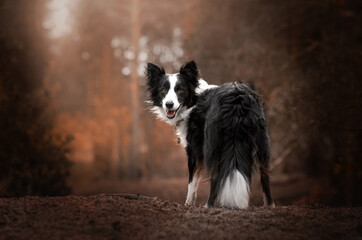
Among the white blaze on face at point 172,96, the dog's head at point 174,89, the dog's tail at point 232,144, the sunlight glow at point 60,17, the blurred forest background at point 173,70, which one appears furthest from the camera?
the sunlight glow at point 60,17

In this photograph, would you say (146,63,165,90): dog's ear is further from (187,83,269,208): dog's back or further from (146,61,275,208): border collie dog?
(187,83,269,208): dog's back

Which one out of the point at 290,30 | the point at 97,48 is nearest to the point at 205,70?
the point at 290,30

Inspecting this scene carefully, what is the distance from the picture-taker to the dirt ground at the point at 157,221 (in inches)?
156

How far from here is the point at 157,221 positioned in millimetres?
4422

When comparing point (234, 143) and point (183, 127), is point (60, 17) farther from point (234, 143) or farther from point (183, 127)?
point (234, 143)

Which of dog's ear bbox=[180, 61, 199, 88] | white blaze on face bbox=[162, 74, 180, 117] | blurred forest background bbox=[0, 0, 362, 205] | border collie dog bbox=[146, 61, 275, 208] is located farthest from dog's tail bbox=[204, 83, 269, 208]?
blurred forest background bbox=[0, 0, 362, 205]

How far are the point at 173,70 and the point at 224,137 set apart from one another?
1049 cm

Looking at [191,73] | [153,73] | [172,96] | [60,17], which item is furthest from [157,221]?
[60,17]

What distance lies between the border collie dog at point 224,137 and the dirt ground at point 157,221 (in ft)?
1.29

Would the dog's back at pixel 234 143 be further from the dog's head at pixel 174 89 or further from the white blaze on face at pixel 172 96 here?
the dog's head at pixel 174 89

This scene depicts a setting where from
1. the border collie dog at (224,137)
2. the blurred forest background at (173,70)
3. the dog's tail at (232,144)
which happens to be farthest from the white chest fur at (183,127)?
the blurred forest background at (173,70)

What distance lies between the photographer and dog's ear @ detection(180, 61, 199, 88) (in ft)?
23.1

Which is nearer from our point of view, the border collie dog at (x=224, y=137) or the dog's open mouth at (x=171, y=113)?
the border collie dog at (x=224, y=137)

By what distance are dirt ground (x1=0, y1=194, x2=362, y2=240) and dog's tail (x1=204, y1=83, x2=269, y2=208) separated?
31cm
